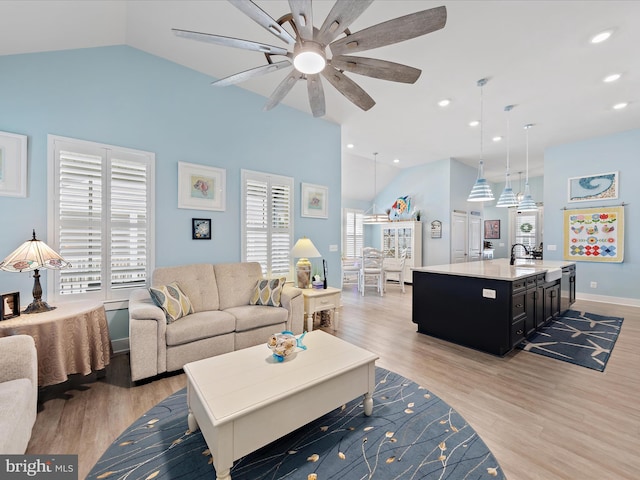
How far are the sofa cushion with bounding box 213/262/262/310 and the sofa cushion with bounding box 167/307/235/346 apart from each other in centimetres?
35

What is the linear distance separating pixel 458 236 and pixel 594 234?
2552 millimetres

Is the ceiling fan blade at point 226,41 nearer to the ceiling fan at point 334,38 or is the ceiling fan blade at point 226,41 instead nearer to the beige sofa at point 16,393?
the ceiling fan at point 334,38

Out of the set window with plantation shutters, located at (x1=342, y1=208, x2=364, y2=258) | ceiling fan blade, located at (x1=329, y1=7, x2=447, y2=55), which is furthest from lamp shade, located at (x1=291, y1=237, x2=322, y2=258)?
window with plantation shutters, located at (x1=342, y1=208, x2=364, y2=258)

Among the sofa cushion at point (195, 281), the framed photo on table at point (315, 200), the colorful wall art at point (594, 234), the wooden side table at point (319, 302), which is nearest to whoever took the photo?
the sofa cushion at point (195, 281)

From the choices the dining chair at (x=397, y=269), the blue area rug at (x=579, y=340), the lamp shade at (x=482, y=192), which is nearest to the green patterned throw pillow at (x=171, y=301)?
the blue area rug at (x=579, y=340)

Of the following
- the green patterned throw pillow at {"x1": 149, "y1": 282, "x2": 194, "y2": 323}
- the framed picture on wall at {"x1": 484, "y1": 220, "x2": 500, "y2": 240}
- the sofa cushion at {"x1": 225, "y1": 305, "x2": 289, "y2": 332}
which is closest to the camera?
the green patterned throw pillow at {"x1": 149, "y1": 282, "x2": 194, "y2": 323}

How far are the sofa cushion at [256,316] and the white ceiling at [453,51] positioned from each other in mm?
2853

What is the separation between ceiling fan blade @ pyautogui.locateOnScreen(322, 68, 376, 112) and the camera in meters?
2.00

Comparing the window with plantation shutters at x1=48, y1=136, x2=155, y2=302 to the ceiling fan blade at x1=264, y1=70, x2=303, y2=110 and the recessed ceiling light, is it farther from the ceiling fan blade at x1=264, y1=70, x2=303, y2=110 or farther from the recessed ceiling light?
the recessed ceiling light

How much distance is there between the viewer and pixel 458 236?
7277 millimetres

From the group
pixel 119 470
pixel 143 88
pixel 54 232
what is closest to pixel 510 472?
pixel 119 470

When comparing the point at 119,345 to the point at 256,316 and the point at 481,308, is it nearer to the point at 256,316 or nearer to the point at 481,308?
the point at 256,316

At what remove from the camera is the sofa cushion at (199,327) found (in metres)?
2.49

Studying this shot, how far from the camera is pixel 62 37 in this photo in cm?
251
